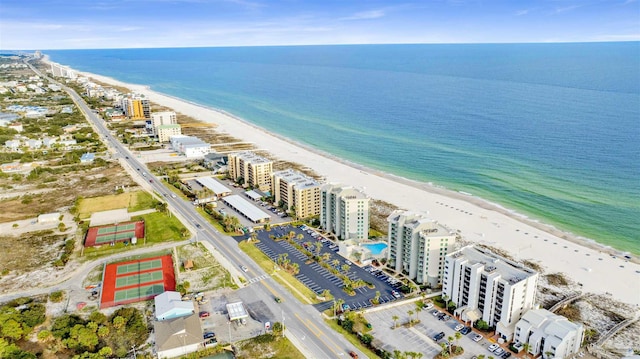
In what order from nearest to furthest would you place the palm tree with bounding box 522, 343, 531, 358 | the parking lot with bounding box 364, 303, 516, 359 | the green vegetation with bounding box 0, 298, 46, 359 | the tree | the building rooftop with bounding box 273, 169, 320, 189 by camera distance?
1. the green vegetation with bounding box 0, 298, 46, 359
2. the palm tree with bounding box 522, 343, 531, 358
3. the parking lot with bounding box 364, 303, 516, 359
4. the tree
5. the building rooftop with bounding box 273, 169, 320, 189

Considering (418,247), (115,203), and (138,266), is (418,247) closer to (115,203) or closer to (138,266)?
(138,266)

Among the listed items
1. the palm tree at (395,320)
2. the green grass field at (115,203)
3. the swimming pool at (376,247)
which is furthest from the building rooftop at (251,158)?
the palm tree at (395,320)

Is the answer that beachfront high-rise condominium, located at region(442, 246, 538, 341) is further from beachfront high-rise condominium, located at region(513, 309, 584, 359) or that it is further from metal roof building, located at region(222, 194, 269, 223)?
metal roof building, located at region(222, 194, 269, 223)

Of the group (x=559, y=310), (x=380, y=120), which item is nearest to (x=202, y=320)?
(x=559, y=310)

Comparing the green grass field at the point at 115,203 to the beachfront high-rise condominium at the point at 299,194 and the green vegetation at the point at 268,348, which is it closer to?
the beachfront high-rise condominium at the point at 299,194

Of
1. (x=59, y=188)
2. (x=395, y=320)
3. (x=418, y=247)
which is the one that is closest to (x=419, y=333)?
(x=395, y=320)

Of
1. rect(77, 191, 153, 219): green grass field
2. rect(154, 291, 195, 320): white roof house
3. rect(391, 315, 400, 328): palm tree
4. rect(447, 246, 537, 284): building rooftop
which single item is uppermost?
rect(447, 246, 537, 284): building rooftop

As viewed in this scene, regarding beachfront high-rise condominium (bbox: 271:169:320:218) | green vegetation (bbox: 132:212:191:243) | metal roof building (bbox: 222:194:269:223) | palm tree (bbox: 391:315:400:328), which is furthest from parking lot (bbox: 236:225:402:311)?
green vegetation (bbox: 132:212:191:243)
